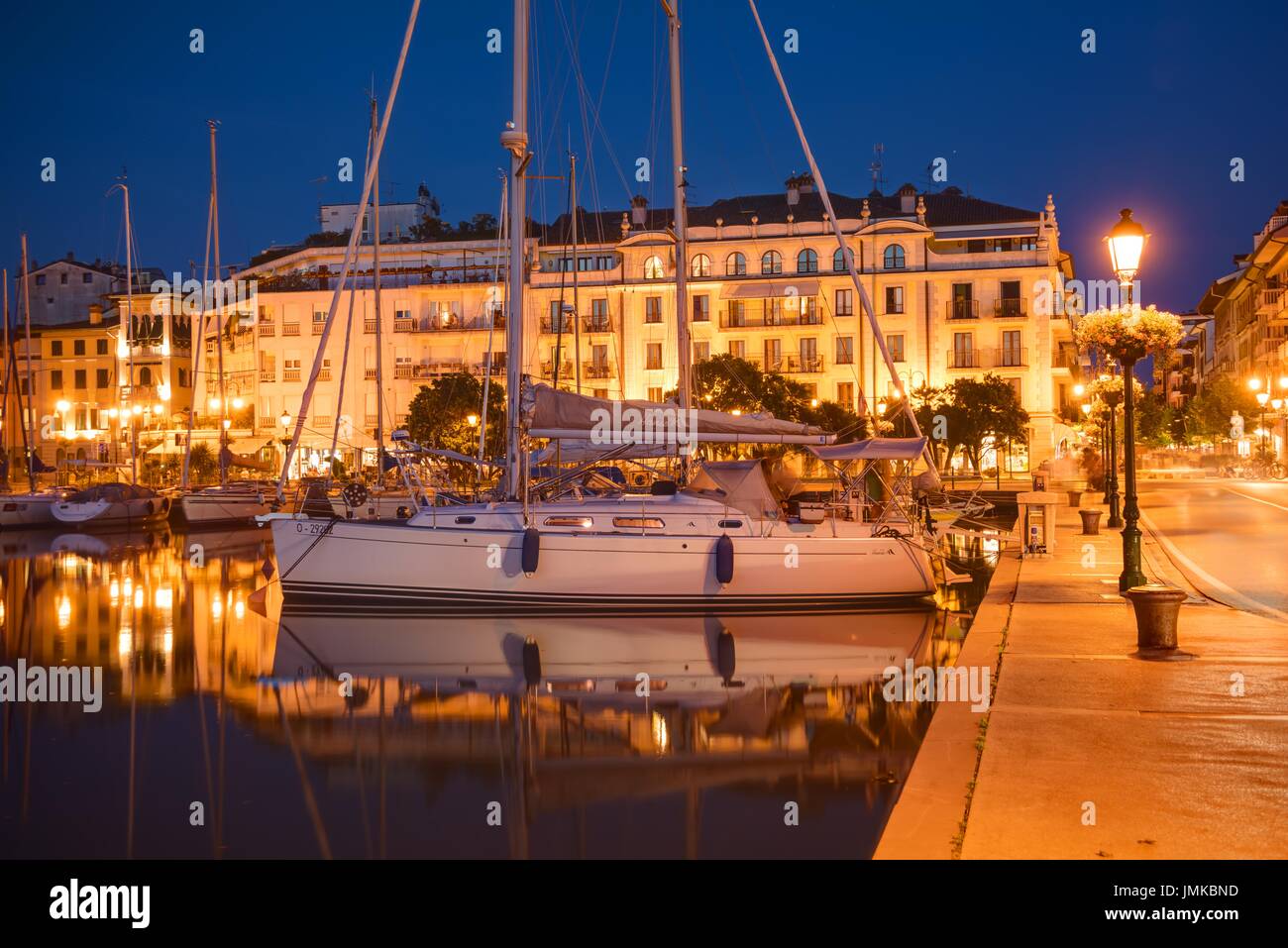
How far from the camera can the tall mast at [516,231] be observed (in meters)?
20.9

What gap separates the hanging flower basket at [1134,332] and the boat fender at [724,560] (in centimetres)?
641

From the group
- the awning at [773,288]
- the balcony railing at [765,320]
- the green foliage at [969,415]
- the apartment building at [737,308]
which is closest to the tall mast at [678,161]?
the green foliage at [969,415]

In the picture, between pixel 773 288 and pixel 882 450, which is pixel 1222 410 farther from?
pixel 882 450

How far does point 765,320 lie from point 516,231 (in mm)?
47380

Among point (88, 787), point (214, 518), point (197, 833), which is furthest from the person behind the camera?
point (214, 518)

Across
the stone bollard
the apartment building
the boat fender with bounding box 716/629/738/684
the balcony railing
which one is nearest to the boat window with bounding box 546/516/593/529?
the boat fender with bounding box 716/629/738/684

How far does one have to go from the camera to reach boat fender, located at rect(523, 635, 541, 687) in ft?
49.1

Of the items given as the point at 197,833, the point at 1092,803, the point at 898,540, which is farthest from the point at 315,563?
the point at 1092,803

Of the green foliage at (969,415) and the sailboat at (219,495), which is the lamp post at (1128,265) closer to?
the sailboat at (219,495)

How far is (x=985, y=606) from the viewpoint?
17469mm
